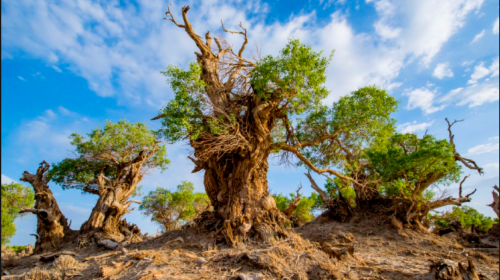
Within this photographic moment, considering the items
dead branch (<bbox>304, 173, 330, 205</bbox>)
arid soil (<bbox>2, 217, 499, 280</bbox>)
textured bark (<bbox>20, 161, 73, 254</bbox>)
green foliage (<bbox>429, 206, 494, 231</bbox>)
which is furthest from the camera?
dead branch (<bbox>304, 173, 330, 205</bbox>)

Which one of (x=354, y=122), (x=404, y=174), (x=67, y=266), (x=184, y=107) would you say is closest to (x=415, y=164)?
(x=404, y=174)

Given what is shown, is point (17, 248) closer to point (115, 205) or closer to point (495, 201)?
Answer: point (115, 205)

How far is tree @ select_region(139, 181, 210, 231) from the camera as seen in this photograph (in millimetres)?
24078

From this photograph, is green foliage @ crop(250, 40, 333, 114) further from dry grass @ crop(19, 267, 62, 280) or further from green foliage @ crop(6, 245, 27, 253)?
green foliage @ crop(6, 245, 27, 253)

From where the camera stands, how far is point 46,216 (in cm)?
1273

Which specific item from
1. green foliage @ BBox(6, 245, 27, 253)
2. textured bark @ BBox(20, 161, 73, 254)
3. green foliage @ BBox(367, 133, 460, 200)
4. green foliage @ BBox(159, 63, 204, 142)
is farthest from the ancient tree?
green foliage @ BBox(6, 245, 27, 253)

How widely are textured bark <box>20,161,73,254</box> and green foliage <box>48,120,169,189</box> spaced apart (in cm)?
54

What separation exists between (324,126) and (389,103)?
96.9 inches

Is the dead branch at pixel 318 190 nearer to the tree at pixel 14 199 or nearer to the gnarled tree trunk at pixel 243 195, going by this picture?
the gnarled tree trunk at pixel 243 195

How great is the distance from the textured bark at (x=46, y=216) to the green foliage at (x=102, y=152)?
54cm

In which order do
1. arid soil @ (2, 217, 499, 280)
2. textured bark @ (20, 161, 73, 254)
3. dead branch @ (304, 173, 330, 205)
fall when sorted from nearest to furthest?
arid soil @ (2, 217, 499, 280)
textured bark @ (20, 161, 73, 254)
dead branch @ (304, 173, 330, 205)

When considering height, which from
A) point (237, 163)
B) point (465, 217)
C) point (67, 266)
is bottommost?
point (67, 266)

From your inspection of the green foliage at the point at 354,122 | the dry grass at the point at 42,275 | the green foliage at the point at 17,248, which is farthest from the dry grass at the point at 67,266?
the green foliage at the point at 17,248

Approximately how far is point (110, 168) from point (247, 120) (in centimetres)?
947
